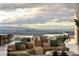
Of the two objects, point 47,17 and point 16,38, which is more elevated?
point 47,17

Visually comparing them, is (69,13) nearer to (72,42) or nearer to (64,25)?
(64,25)

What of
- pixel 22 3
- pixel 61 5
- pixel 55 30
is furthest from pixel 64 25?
pixel 22 3

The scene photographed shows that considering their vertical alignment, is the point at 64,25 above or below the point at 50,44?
above

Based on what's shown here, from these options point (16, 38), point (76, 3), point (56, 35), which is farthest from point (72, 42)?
point (16, 38)

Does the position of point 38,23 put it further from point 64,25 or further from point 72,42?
point 72,42

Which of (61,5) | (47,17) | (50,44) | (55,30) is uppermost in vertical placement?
(61,5)
